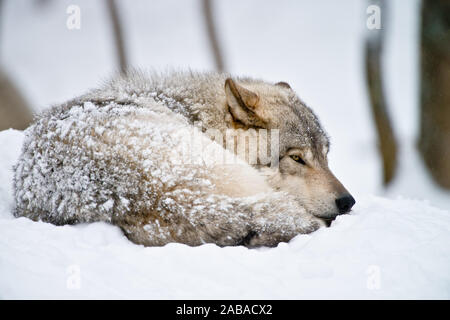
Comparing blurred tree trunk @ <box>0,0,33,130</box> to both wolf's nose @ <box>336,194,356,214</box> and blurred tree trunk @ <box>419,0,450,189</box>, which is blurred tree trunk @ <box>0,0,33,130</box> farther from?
blurred tree trunk @ <box>419,0,450,189</box>

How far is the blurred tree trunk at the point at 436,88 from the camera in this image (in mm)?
7758

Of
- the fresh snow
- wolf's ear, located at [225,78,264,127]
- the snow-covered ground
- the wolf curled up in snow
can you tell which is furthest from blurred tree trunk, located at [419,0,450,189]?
wolf's ear, located at [225,78,264,127]

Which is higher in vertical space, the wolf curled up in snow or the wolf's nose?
the wolf curled up in snow

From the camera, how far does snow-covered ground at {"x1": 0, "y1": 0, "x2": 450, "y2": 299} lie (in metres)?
2.65

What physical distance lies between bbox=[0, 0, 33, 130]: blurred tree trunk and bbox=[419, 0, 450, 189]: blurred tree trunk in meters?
8.72

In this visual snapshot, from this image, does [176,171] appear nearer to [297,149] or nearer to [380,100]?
[297,149]

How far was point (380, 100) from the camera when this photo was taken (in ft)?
30.2

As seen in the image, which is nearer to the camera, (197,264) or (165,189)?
(197,264)

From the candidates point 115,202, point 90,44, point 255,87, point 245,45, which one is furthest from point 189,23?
point 115,202

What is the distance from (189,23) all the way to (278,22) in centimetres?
510

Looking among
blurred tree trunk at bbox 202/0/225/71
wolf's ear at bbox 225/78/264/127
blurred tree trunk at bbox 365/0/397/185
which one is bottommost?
blurred tree trunk at bbox 365/0/397/185

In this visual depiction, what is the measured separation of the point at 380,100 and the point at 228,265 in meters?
7.55

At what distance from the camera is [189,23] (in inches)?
918
